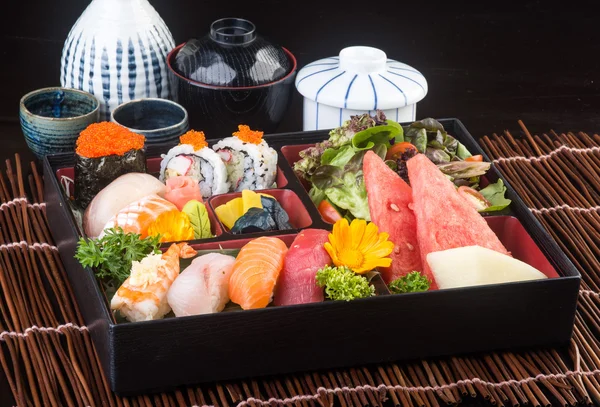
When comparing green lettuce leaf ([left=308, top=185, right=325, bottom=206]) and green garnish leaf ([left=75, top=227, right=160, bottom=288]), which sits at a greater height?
green garnish leaf ([left=75, top=227, right=160, bottom=288])

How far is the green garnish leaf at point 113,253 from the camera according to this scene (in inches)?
81.9

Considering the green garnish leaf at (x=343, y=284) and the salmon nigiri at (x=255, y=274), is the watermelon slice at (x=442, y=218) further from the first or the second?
the salmon nigiri at (x=255, y=274)

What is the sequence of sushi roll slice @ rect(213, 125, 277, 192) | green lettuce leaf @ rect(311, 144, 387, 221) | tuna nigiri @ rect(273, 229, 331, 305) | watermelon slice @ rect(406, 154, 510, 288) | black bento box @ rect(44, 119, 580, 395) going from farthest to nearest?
1. sushi roll slice @ rect(213, 125, 277, 192)
2. green lettuce leaf @ rect(311, 144, 387, 221)
3. watermelon slice @ rect(406, 154, 510, 288)
4. tuna nigiri @ rect(273, 229, 331, 305)
5. black bento box @ rect(44, 119, 580, 395)

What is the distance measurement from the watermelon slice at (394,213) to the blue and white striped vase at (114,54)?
92 cm

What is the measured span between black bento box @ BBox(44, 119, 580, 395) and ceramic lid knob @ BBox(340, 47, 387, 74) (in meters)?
0.78

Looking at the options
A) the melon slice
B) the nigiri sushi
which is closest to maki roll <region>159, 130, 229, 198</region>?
the nigiri sushi

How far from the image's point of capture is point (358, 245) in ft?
6.97

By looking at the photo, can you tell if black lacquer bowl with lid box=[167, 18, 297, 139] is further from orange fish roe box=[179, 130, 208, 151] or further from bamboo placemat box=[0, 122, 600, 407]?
bamboo placemat box=[0, 122, 600, 407]

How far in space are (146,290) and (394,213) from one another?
0.63 metres

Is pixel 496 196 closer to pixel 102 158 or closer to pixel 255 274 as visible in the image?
pixel 255 274

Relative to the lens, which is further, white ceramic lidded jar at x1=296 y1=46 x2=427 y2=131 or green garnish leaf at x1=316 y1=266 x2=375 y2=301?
white ceramic lidded jar at x1=296 y1=46 x2=427 y2=131

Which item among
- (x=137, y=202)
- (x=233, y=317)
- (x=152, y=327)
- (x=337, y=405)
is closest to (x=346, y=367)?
(x=337, y=405)

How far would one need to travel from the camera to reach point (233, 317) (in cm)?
194

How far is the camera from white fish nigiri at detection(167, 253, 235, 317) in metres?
2.02
